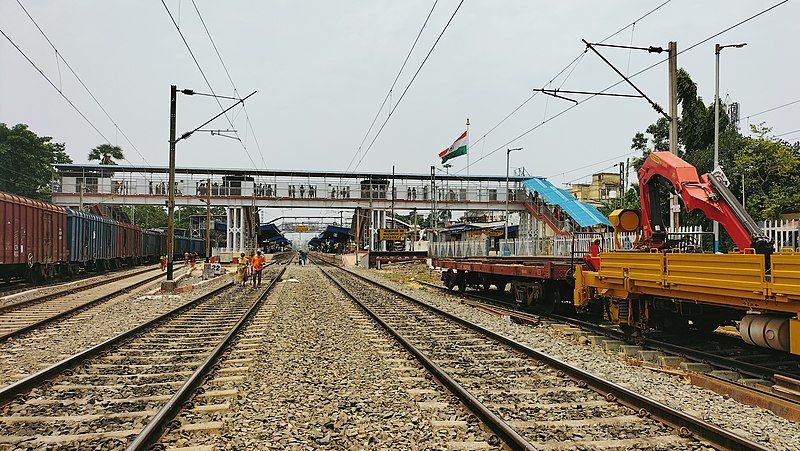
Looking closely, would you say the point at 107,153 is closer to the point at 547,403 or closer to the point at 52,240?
the point at 52,240

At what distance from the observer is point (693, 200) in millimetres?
9562

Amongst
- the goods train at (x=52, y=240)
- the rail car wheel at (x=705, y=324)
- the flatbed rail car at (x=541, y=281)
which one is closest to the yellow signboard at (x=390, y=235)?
the goods train at (x=52, y=240)

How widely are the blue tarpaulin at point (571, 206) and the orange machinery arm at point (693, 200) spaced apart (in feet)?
82.4

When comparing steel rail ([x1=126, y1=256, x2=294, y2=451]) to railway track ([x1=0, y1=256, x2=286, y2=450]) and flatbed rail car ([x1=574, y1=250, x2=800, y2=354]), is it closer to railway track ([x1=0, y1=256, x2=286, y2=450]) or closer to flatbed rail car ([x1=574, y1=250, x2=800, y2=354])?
railway track ([x1=0, y1=256, x2=286, y2=450])

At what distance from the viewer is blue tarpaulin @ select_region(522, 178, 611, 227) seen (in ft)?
132

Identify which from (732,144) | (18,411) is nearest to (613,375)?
(18,411)

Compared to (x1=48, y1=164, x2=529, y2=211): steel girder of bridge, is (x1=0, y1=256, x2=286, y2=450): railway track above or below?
below

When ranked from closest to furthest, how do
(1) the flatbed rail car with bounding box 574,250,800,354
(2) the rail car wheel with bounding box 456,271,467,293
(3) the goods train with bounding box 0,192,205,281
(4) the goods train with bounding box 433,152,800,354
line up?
(1) the flatbed rail car with bounding box 574,250,800,354
(4) the goods train with bounding box 433,152,800,354
(3) the goods train with bounding box 0,192,205,281
(2) the rail car wheel with bounding box 456,271,467,293

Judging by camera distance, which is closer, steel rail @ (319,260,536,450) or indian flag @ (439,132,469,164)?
steel rail @ (319,260,536,450)

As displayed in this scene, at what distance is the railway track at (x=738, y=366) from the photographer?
667 centimetres

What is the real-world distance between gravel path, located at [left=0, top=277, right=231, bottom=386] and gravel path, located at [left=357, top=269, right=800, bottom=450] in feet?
24.0

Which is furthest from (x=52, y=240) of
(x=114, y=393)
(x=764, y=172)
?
(x=764, y=172)

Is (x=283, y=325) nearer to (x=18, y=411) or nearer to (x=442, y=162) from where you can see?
(x=18, y=411)

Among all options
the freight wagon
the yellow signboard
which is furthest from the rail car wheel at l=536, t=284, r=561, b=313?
the yellow signboard
